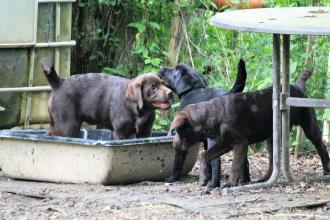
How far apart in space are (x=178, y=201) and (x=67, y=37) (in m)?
3.46

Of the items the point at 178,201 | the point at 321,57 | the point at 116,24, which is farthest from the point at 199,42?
the point at 178,201

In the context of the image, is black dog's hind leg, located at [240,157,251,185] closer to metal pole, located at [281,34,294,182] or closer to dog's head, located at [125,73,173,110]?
metal pole, located at [281,34,294,182]

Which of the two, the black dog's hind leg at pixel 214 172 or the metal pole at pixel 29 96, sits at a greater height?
the metal pole at pixel 29 96

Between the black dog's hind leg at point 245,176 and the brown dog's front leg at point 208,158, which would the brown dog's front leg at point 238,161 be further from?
the black dog's hind leg at point 245,176

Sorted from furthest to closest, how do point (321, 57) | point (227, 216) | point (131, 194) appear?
point (321, 57)
point (131, 194)
point (227, 216)

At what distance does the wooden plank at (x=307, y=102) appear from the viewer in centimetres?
730

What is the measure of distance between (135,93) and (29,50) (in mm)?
1860

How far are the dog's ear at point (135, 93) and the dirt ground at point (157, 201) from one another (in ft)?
2.48

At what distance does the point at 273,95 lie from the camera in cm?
777

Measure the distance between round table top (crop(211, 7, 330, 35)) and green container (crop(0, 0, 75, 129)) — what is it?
2.60 metres

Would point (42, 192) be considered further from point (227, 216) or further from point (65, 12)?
point (65, 12)

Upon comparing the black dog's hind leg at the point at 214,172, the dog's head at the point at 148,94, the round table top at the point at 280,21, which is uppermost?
the round table top at the point at 280,21

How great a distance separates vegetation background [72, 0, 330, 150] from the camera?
1067cm

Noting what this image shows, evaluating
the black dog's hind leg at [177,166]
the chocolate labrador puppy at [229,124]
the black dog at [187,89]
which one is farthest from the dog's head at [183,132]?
the black dog's hind leg at [177,166]
